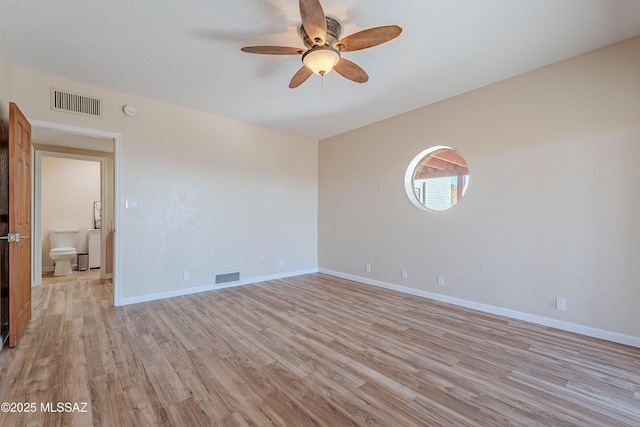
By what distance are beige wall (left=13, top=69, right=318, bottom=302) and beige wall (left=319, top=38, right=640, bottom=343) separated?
203 cm

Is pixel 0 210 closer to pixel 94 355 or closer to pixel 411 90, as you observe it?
pixel 94 355

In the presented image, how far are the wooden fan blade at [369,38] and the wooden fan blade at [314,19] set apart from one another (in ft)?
0.61

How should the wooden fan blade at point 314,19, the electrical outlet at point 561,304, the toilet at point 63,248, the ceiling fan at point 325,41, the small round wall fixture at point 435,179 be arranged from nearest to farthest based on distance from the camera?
the wooden fan blade at point 314,19, the ceiling fan at point 325,41, the electrical outlet at point 561,304, the small round wall fixture at point 435,179, the toilet at point 63,248

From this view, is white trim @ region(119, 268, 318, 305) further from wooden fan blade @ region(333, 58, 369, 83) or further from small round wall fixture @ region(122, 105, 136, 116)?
wooden fan blade @ region(333, 58, 369, 83)

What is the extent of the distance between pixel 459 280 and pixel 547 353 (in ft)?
4.27

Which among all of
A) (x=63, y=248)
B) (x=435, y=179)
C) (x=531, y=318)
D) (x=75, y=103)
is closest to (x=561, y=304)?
(x=531, y=318)

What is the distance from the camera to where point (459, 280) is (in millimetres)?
3639

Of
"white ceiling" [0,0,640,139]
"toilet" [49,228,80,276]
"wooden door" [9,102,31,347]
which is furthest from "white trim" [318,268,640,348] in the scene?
"toilet" [49,228,80,276]

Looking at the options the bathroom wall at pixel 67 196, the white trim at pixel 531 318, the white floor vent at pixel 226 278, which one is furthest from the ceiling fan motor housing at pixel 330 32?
the bathroom wall at pixel 67 196

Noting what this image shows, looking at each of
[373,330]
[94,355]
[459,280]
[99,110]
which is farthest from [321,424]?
[99,110]

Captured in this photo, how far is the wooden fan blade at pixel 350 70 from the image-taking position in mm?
2401

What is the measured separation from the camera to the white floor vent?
14.6 ft

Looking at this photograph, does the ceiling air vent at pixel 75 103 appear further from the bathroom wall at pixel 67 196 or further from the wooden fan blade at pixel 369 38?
the bathroom wall at pixel 67 196

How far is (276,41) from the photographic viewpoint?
254cm
